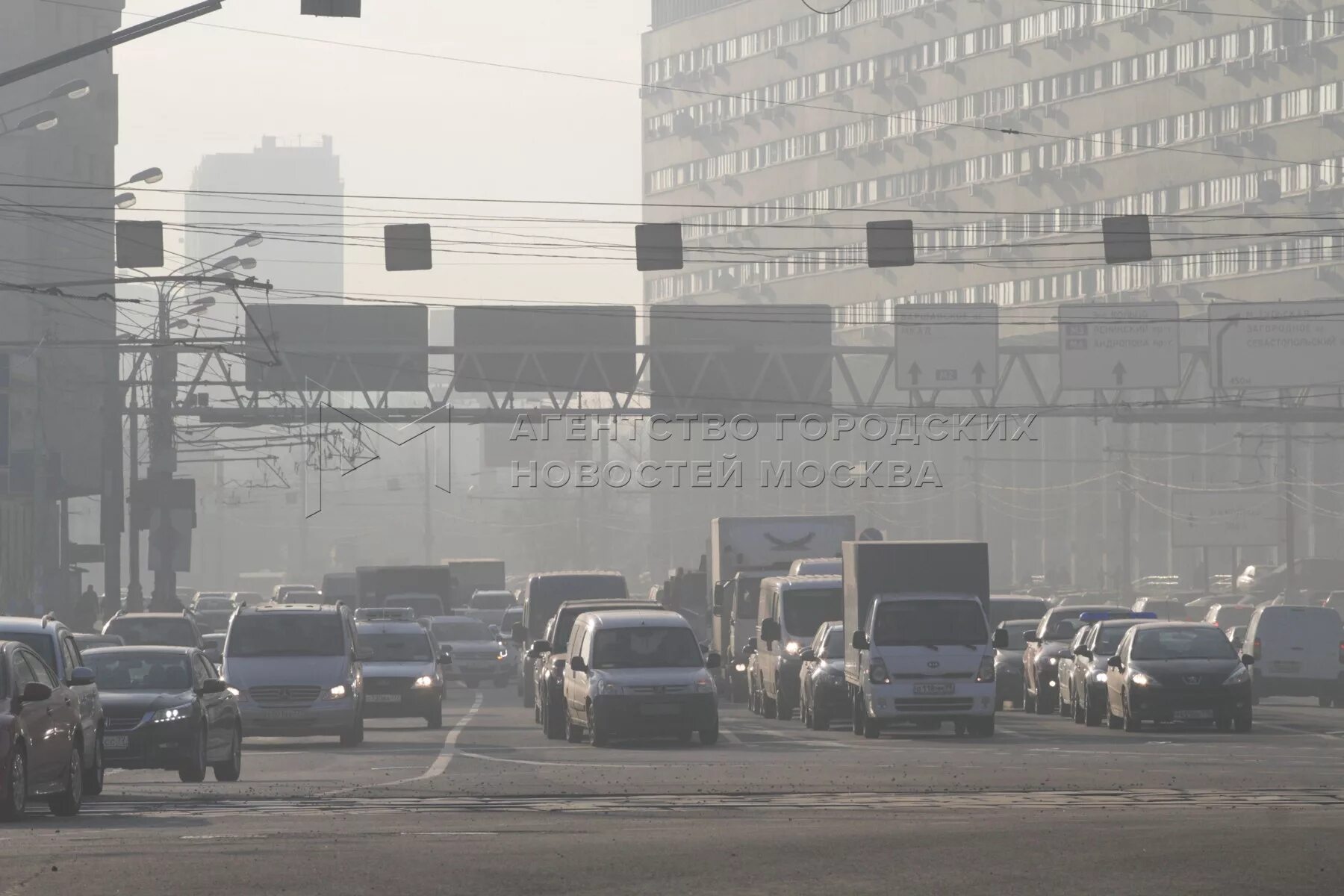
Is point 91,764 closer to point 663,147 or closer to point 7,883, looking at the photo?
point 7,883

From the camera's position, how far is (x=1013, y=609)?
42.3m

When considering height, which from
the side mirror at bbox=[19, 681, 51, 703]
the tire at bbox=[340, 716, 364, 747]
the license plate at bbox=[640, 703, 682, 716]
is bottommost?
the tire at bbox=[340, 716, 364, 747]

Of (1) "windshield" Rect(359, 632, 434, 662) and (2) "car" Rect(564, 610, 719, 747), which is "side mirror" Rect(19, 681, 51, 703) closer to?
(2) "car" Rect(564, 610, 719, 747)

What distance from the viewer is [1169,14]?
121 m

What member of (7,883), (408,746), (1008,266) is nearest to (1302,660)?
(408,746)

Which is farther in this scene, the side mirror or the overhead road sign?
the overhead road sign

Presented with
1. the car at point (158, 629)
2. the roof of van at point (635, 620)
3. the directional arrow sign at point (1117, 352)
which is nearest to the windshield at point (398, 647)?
the car at point (158, 629)

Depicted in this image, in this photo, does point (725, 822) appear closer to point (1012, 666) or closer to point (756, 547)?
point (1012, 666)

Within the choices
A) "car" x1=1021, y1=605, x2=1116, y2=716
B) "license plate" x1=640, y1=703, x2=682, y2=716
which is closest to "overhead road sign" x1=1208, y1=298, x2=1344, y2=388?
"car" x1=1021, y1=605, x2=1116, y2=716

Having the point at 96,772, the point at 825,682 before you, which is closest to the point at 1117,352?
the point at 825,682

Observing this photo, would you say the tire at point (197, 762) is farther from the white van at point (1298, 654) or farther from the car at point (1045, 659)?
the white van at point (1298, 654)

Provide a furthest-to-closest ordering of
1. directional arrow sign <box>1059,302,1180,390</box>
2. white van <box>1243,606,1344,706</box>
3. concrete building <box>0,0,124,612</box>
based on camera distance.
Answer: concrete building <box>0,0,124,612</box> → directional arrow sign <box>1059,302,1180,390</box> → white van <box>1243,606,1344,706</box>

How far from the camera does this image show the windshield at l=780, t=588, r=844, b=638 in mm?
35688

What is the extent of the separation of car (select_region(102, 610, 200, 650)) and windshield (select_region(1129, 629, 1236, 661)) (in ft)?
50.7
